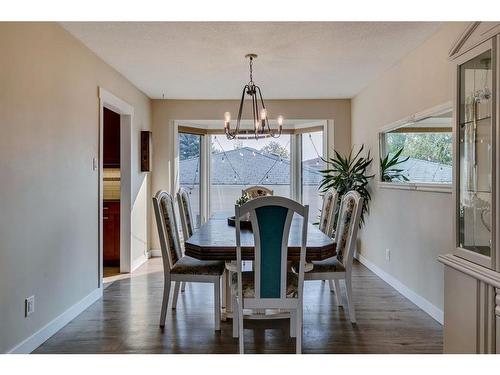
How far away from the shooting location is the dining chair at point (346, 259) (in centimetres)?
299

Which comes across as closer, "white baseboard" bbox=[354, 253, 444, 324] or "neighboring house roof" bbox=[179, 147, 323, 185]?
"white baseboard" bbox=[354, 253, 444, 324]

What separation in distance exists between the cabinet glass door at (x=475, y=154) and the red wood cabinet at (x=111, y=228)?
13.2 ft

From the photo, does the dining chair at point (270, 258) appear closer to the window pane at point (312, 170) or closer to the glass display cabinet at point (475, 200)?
the glass display cabinet at point (475, 200)

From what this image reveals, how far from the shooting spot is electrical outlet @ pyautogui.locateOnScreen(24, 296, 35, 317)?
99.0 inches

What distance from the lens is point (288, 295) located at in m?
2.46

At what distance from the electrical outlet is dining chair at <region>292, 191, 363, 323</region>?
1.92 m

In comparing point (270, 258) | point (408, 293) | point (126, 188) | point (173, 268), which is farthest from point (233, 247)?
point (126, 188)

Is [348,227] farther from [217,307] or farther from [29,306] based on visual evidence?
[29,306]

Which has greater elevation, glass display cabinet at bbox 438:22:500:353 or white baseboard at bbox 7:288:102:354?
glass display cabinet at bbox 438:22:500:353

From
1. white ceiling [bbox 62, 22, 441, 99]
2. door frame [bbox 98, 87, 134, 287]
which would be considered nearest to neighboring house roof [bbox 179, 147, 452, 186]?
white ceiling [bbox 62, 22, 441, 99]

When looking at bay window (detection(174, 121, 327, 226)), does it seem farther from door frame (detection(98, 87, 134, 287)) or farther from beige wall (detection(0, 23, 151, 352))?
beige wall (detection(0, 23, 151, 352))
